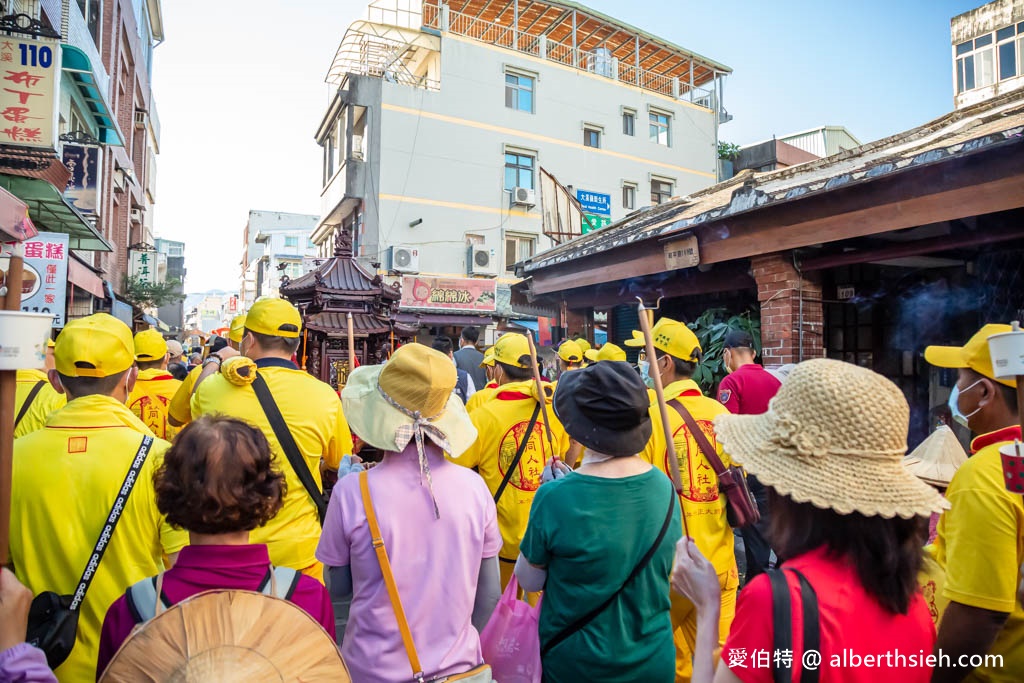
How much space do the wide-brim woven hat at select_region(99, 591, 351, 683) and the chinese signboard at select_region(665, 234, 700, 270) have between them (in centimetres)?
529

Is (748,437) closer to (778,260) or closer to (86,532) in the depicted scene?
(86,532)

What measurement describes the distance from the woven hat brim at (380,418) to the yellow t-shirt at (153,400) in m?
2.90

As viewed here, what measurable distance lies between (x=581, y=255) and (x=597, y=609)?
19.4 ft

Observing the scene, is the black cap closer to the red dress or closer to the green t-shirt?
the green t-shirt

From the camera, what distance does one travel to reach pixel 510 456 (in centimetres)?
345

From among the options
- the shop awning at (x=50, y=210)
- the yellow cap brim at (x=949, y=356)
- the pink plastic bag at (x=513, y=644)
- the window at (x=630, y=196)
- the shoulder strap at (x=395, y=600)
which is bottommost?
the pink plastic bag at (x=513, y=644)

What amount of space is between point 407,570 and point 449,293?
58.7 feet

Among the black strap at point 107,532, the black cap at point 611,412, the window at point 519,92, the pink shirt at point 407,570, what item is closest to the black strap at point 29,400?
the black strap at point 107,532

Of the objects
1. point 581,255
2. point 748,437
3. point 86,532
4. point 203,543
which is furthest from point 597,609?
point 581,255

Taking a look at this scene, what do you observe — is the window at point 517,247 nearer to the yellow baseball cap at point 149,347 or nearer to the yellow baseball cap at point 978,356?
the yellow baseball cap at point 149,347

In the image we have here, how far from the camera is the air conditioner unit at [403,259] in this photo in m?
19.7

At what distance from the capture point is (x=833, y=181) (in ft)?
15.3

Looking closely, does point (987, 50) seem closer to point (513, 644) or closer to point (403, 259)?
point (403, 259)

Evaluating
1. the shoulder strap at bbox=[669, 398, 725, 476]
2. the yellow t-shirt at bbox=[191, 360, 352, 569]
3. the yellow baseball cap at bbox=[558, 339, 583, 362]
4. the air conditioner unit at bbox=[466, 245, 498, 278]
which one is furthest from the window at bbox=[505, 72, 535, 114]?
the yellow t-shirt at bbox=[191, 360, 352, 569]
